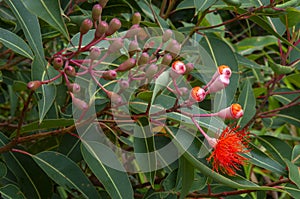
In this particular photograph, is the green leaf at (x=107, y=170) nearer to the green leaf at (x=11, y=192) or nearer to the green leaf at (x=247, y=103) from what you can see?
the green leaf at (x=11, y=192)

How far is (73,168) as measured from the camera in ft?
4.01

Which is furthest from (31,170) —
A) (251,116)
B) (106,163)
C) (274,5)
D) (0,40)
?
(274,5)

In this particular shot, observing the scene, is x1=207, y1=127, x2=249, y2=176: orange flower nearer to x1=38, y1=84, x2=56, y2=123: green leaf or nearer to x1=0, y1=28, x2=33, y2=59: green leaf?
x1=38, y1=84, x2=56, y2=123: green leaf

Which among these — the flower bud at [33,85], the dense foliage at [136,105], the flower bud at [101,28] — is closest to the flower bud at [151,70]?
the dense foliage at [136,105]

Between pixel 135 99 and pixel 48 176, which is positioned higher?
pixel 135 99

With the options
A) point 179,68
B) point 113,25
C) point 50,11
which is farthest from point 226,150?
point 50,11

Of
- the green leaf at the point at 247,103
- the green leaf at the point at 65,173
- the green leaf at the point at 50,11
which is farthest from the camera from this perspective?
the green leaf at the point at 247,103

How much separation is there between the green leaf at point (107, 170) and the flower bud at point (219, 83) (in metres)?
0.30

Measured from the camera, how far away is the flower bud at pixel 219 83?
38.7 inches

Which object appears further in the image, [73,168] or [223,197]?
[223,197]

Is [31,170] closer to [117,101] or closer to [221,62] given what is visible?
[117,101]

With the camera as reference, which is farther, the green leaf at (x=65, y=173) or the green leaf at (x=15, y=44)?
the green leaf at (x=65, y=173)

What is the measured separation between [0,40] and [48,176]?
39 centimetres

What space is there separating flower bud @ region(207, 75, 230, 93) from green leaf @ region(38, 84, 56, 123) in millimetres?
319
